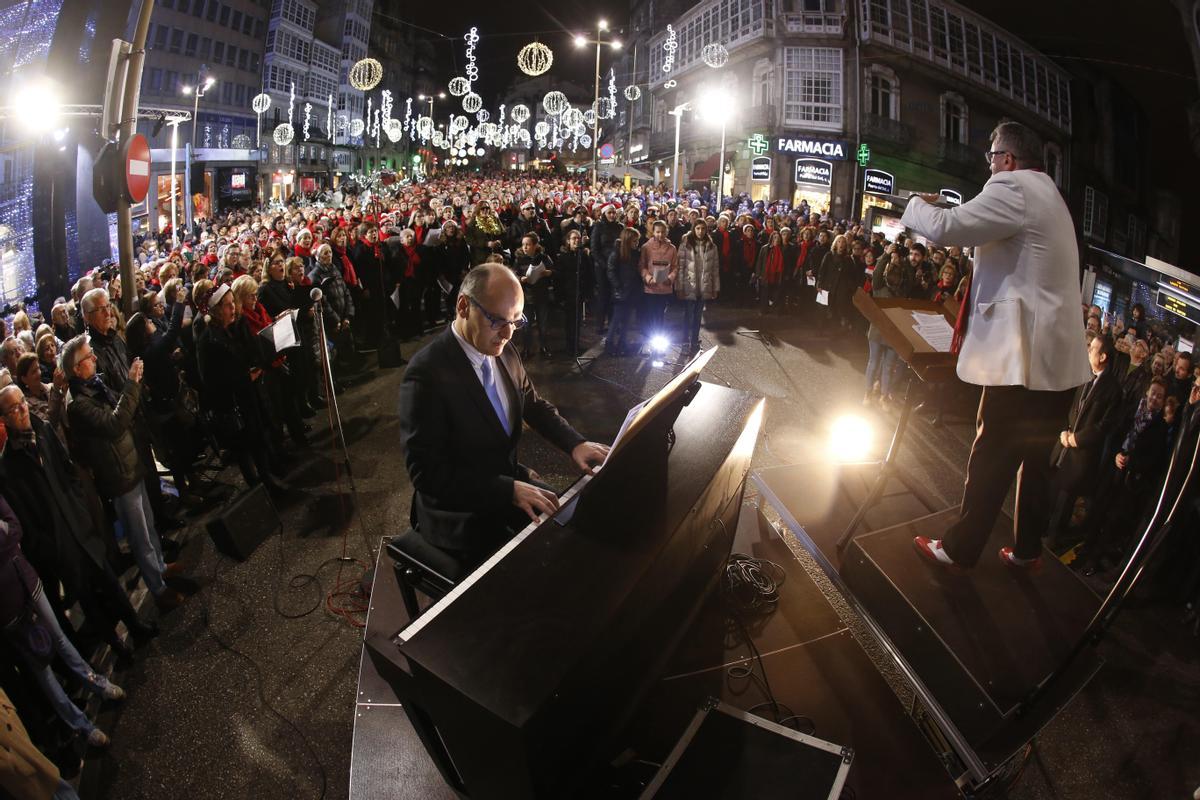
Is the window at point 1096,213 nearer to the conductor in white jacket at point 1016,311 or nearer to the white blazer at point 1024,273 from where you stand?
the conductor in white jacket at point 1016,311

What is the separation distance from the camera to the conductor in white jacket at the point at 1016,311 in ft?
8.50

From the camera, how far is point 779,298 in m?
13.3

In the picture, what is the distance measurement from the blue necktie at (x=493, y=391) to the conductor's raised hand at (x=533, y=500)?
1.53ft

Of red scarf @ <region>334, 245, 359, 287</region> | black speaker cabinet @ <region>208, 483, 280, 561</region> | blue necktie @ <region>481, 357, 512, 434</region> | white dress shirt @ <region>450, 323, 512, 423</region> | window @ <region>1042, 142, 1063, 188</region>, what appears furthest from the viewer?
red scarf @ <region>334, 245, 359, 287</region>

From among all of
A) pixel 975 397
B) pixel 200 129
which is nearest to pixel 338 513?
pixel 975 397

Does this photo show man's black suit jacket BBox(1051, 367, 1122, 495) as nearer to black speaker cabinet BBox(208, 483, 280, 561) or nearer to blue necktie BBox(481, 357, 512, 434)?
blue necktie BBox(481, 357, 512, 434)

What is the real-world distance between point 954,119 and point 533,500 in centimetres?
1288

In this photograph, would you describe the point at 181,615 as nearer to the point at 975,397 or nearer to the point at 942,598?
the point at 942,598

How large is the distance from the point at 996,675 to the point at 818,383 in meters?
6.82

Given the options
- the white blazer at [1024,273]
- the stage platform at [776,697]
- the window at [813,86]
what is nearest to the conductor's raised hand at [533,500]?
the stage platform at [776,697]

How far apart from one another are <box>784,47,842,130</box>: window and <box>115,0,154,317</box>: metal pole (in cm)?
2402

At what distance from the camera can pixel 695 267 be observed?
9883mm

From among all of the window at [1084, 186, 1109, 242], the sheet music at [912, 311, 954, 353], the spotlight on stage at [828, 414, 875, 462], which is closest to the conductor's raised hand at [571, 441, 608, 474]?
the sheet music at [912, 311, 954, 353]

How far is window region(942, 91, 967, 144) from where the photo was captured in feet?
35.4
